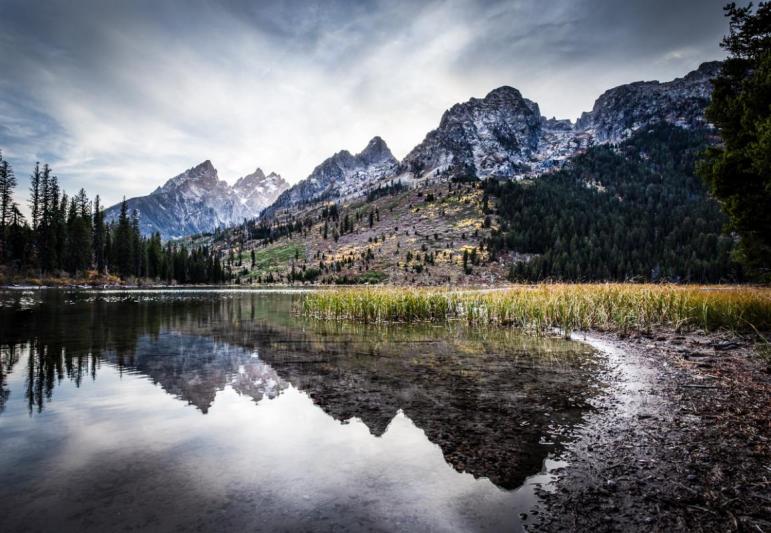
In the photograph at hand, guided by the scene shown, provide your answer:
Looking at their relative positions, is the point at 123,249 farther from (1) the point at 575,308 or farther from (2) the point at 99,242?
(1) the point at 575,308

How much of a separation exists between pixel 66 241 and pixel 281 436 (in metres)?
123

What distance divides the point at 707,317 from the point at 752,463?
1760 centimetres

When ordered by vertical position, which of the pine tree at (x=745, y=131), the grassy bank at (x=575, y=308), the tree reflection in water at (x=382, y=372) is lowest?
the tree reflection in water at (x=382, y=372)

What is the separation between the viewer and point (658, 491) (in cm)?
509

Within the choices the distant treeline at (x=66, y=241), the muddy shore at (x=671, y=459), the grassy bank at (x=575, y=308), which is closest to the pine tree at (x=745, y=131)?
the grassy bank at (x=575, y=308)

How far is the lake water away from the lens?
4.83m

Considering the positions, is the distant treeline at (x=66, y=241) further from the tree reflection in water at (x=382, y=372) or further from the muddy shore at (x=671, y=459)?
the muddy shore at (x=671, y=459)

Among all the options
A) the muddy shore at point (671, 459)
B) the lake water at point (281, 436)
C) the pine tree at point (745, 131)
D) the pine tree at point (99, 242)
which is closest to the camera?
the muddy shore at point (671, 459)

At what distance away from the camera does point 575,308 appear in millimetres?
23406

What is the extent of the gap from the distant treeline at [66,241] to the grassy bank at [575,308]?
326 feet

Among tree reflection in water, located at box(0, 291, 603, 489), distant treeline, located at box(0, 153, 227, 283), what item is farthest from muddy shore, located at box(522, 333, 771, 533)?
distant treeline, located at box(0, 153, 227, 283)

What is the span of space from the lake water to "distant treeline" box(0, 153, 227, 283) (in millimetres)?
106538

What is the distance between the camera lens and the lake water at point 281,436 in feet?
15.8

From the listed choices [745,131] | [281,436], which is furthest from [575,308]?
[281,436]
